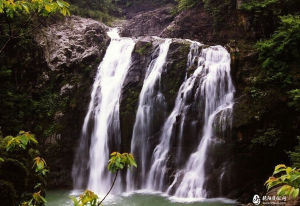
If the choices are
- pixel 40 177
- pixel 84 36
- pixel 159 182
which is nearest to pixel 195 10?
pixel 84 36

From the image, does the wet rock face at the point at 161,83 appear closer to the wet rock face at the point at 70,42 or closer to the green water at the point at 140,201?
the green water at the point at 140,201

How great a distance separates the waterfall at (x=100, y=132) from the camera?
12.6 meters

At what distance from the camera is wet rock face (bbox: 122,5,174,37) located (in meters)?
20.9

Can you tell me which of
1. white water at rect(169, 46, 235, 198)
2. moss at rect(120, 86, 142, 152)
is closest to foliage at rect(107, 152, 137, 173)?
white water at rect(169, 46, 235, 198)

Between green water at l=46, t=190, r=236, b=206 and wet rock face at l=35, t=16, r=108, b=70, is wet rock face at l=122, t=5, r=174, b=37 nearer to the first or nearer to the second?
wet rock face at l=35, t=16, r=108, b=70

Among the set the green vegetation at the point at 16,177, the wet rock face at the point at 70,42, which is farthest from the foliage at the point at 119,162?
the wet rock face at the point at 70,42

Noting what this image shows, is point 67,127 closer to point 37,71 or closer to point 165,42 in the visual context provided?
point 37,71

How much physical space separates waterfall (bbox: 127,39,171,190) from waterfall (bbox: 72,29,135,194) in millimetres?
1082

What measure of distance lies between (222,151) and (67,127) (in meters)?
7.83

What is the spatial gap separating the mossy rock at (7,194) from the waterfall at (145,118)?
7209mm

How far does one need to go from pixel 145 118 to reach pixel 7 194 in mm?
8099

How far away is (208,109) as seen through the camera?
10750mm

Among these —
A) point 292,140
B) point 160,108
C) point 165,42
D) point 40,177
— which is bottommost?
point 40,177

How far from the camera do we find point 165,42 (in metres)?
14.3
